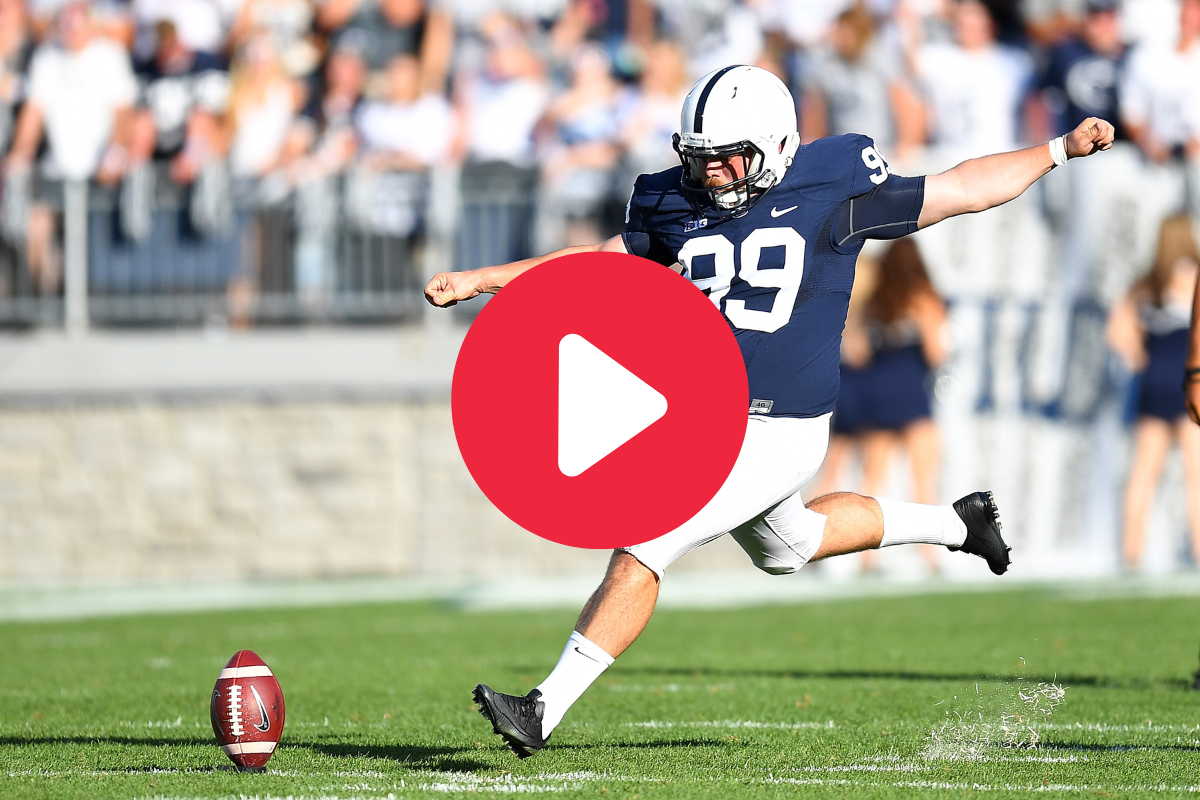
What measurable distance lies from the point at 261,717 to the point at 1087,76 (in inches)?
422

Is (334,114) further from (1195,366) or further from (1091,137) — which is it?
(1091,137)

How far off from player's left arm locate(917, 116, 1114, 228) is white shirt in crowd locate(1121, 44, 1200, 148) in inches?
361

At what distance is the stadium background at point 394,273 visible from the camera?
14188mm

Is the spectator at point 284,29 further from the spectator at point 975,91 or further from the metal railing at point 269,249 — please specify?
the spectator at point 975,91

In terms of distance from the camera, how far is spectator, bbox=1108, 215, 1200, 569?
12.5m

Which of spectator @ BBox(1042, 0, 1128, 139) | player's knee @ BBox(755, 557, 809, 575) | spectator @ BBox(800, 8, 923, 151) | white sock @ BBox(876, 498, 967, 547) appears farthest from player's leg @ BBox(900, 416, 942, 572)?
player's knee @ BBox(755, 557, 809, 575)

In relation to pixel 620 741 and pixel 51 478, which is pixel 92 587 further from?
pixel 620 741

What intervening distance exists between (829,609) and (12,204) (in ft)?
26.6

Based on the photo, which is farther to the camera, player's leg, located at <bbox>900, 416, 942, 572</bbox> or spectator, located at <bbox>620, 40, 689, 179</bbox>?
spectator, located at <bbox>620, 40, 689, 179</bbox>

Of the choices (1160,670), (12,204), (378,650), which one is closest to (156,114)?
(12,204)

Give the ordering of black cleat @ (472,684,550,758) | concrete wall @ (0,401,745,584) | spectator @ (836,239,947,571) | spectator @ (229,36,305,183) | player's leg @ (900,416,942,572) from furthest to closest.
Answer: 1. spectator @ (229,36,305,183)
2. concrete wall @ (0,401,745,584)
3. player's leg @ (900,416,942,572)
4. spectator @ (836,239,947,571)
5. black cleat @ (472,684,550,758)

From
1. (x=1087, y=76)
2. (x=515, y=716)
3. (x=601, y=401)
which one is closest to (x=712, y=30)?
(x=1087, y=76)

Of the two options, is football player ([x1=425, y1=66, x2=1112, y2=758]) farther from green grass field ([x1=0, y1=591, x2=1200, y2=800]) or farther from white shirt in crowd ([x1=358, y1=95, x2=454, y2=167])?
white shirt in crowd ([x1=358, y1=95, x2=454, y2=167])

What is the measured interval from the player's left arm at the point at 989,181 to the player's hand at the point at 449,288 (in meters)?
1.38
